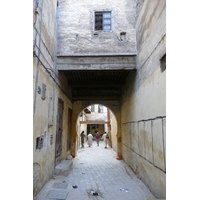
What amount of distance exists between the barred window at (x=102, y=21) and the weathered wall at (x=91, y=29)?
15 centimetres

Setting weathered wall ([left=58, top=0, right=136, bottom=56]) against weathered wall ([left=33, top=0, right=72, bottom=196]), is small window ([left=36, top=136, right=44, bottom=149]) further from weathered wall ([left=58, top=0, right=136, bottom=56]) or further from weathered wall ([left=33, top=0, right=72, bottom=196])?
weathered wall ([left=58, top=0, right=136, bottom=56])

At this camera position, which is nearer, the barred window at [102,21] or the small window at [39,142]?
the small window at [39,142]

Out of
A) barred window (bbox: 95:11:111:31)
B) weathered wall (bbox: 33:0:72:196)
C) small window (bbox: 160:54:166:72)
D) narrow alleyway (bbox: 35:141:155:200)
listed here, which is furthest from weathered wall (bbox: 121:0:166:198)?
weathered wall (bbox: 33:0:72:196)

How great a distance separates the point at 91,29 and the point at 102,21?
0.51 metres

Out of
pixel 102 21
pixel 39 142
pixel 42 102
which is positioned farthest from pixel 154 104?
pixel 102 21

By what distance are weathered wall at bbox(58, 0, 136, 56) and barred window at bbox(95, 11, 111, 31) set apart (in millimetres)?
152

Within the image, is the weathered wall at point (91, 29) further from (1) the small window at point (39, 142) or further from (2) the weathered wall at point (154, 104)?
(1) the small window at point (39, 142)

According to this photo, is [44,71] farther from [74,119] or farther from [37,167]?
[74,119]

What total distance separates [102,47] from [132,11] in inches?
66.9

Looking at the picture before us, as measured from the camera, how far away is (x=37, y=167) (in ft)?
12.9

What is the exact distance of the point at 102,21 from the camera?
21.0 ft

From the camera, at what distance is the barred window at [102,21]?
640 cm

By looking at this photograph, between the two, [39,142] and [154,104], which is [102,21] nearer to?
[154,104]

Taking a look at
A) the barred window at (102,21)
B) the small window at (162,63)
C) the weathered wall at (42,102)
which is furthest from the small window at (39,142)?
the barred window at (102,21)
